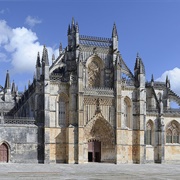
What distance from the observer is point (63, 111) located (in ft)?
167

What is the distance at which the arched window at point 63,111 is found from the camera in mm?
50469

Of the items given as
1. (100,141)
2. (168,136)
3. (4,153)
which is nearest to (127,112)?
(100,141)

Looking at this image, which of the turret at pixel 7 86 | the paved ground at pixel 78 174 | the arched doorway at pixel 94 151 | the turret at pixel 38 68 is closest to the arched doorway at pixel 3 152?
the paved ground at pixel 78 174

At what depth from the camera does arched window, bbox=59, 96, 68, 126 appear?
50.5 metres

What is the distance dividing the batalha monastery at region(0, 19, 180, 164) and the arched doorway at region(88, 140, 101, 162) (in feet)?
0.45

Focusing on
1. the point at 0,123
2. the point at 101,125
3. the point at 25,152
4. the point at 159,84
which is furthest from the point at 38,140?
the point at 159,84

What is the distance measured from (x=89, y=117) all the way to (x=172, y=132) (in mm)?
16304

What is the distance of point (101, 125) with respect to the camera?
5244cm

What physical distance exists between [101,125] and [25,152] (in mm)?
11358

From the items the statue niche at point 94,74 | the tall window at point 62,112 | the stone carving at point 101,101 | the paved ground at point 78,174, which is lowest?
the paved ground at point 78,174

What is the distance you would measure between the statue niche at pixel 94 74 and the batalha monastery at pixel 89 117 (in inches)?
5.7

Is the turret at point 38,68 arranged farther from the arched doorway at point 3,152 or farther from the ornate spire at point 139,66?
the ornate spire at point 139,66

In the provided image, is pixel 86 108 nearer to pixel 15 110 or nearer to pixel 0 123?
pixel 0 123

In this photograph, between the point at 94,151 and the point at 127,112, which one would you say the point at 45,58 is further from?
the point at 94,151
